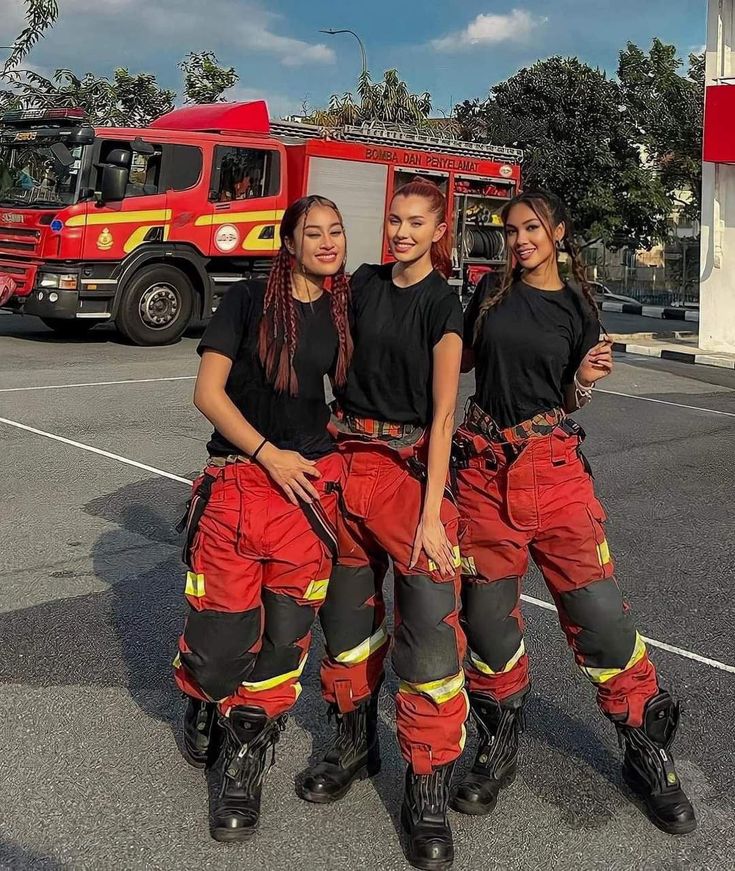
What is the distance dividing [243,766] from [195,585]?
52 centimetres

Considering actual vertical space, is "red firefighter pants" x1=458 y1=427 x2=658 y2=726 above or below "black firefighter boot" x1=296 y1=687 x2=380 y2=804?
above

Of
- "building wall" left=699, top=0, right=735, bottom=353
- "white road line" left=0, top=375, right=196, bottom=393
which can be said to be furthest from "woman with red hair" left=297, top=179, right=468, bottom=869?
"building wall" left=699, top=0, right=735, bottom=353

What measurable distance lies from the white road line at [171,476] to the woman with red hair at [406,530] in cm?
161

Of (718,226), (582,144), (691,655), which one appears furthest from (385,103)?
(691,655)

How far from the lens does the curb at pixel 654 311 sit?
23.0 m

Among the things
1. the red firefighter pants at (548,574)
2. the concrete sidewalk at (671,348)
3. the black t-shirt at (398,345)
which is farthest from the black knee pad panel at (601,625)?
the concrete sidewalk at (671,348)

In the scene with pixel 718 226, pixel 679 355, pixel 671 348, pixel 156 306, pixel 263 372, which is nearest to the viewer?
pixel 263 372

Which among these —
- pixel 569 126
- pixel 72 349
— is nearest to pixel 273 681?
pixel 72 349

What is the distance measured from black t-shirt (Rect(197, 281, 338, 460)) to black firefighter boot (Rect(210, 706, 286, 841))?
0.74 metres

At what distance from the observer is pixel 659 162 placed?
29859 millimetres

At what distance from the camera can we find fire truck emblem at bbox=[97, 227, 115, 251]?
12.9m

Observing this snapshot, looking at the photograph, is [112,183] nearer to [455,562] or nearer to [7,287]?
[7,287]

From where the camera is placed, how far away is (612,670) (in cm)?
296

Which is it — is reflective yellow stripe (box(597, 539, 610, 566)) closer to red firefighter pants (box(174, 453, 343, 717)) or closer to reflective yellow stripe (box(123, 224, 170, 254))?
red firefighter pants (box(174, 453, 343, 717))
